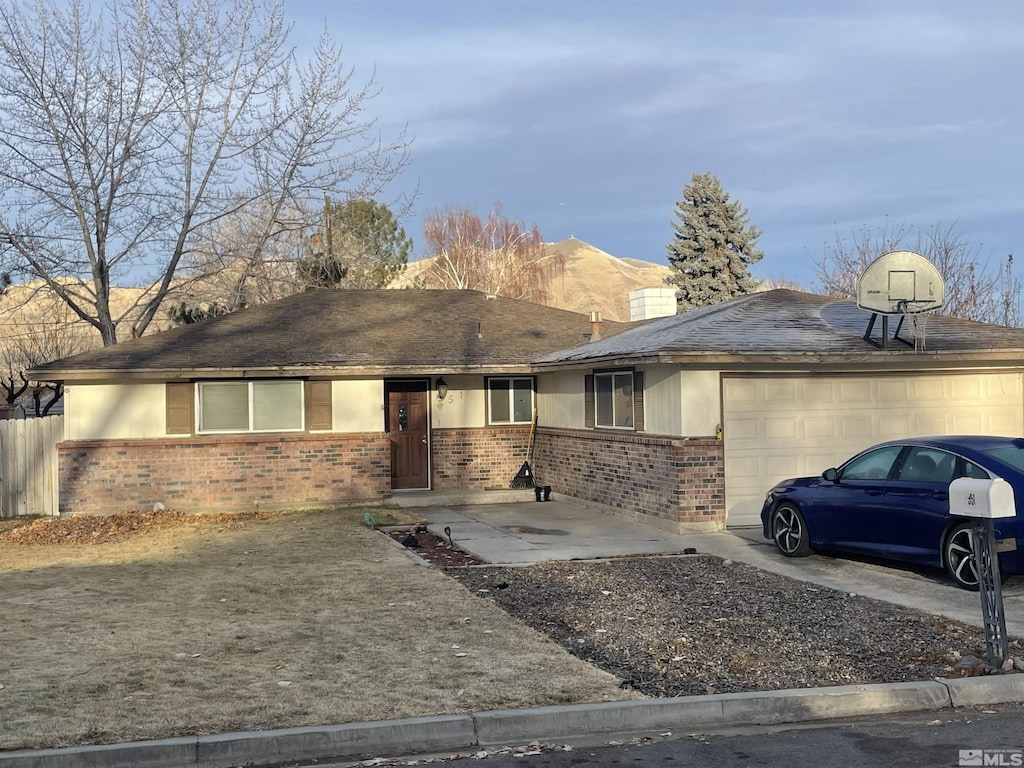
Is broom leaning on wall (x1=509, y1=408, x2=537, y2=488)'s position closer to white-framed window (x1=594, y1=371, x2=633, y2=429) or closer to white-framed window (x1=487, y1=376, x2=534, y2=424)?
white-framed window (x1=487, y1=376, x2=534, y2=424)

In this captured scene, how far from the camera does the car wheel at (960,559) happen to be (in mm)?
9547

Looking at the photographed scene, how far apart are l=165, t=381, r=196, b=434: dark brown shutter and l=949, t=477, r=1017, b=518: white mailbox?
13.8 m

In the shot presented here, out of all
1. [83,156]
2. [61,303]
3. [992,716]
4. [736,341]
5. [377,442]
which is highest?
[83,156]

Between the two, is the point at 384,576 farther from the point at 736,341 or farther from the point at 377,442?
the point at 377,442

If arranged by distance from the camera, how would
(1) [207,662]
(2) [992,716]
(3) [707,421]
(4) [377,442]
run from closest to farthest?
(2) [992,716]
(1) [207,662]
(3) [707,421]
(4) [377,442]

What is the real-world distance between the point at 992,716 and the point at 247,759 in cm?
445

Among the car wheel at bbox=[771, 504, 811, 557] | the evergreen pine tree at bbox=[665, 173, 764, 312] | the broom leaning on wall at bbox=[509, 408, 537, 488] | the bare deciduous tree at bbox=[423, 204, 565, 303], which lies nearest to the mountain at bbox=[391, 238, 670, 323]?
the bare deciduous tree at bbox=[423, 204, 565, 303]

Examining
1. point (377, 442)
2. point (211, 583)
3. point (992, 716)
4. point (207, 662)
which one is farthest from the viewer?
point (377, 442)

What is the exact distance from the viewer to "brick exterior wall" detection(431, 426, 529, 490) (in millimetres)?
19328

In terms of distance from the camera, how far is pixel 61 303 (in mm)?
25891

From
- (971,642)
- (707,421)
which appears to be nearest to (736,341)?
(707,421)

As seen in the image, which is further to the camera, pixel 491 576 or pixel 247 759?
pixel 491 576

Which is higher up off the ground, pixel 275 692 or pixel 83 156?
pixel 83 156

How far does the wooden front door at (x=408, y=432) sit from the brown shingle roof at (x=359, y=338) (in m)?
0.92
